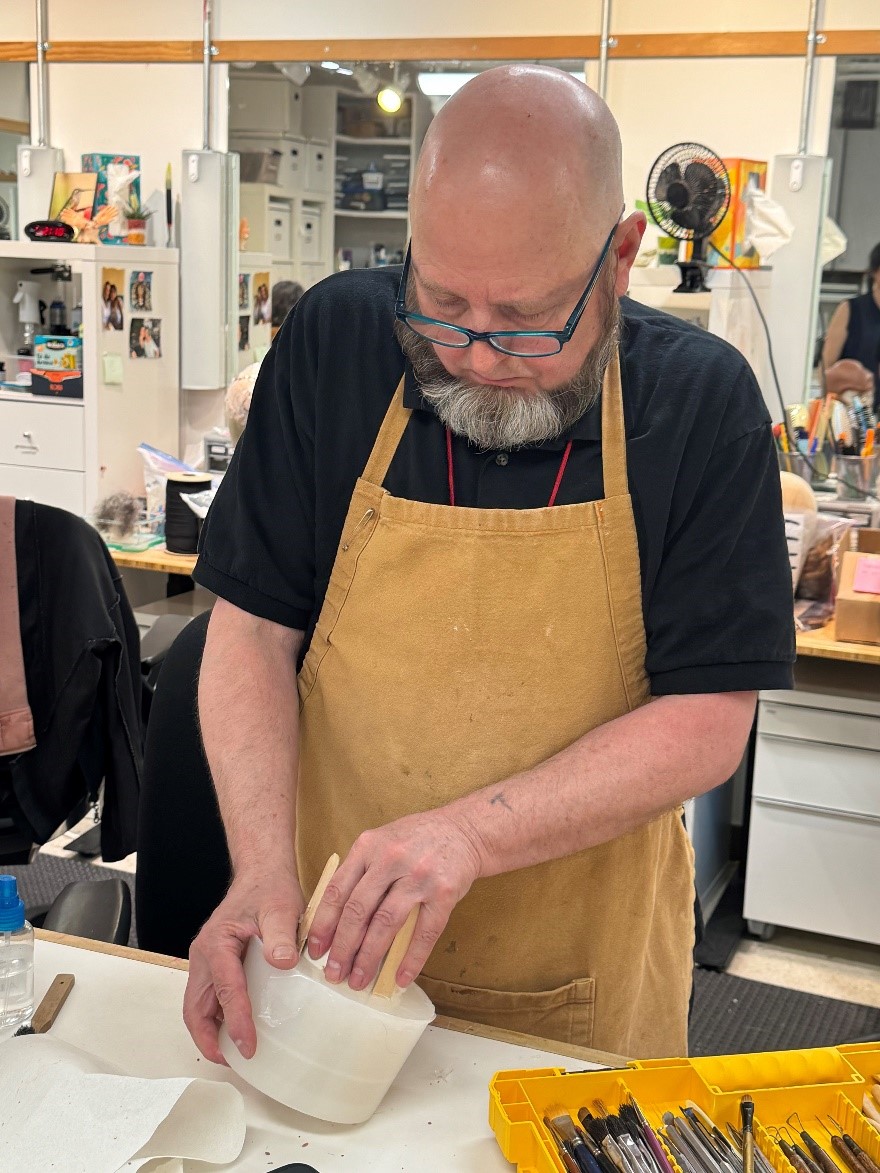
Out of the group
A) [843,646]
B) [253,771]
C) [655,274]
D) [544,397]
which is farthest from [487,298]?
[655,274]

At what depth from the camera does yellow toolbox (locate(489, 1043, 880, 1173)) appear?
3.34 feet

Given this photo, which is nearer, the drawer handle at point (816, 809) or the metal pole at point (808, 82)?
the drawer handle at point (816, 809)

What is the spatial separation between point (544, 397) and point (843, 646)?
6.60 ft

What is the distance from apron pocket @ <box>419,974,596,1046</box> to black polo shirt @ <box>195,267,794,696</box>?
35cm

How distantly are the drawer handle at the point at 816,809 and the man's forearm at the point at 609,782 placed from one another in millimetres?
2119

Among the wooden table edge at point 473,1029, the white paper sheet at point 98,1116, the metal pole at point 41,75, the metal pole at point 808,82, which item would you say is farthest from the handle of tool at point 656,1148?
the metal pole at point 41,75

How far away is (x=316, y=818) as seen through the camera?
141 cm

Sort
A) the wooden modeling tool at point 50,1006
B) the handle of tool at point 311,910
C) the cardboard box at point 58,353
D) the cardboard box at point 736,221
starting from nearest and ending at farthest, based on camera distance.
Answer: the handle of tool at point 311,910 < the wooden modeling tool at point 50,1006 < the cardboard box at point 736,221 < the cardboard box at point 58,353

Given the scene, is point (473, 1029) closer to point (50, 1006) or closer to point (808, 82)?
point (50, 1006)

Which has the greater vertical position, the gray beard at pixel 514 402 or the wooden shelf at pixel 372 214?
the wooden shelf at pixel 372 214

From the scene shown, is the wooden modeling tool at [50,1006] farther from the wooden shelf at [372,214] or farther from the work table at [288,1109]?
the wooden shelf at [372,214]

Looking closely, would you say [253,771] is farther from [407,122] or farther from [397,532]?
[407,122]

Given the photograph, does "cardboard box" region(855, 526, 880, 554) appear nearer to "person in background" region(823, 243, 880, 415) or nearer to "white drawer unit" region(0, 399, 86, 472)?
"person in background" region(823, 243, 880, 415)

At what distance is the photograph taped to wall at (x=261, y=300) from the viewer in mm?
4516
